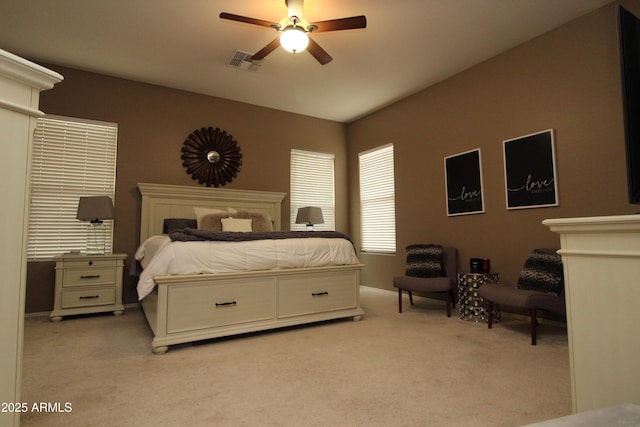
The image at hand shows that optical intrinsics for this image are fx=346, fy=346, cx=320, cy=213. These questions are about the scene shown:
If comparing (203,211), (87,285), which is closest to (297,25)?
(203,211)

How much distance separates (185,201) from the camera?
462 cm

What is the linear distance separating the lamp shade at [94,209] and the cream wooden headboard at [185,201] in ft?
1.70

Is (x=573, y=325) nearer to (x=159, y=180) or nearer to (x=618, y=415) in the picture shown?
(x=618, y=415)

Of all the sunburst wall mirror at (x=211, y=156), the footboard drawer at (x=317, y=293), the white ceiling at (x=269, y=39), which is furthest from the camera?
the sunburst wall mirror at (x=211, y=156)

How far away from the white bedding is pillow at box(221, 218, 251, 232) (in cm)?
88

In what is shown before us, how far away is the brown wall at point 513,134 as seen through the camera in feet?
9.85

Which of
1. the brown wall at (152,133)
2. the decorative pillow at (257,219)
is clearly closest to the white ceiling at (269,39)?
the brown wall at (152,133)

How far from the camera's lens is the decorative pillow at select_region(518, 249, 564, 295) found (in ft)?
9.55

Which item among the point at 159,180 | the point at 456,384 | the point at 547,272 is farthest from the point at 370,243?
the point at 456,384

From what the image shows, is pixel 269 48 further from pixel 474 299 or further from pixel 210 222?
pixel 474 299

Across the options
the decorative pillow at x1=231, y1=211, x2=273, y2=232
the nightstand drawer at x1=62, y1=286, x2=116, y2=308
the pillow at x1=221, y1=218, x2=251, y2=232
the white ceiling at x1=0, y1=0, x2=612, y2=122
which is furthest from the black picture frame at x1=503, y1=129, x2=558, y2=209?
the nightstand drawer at x1=62, y1=286, x2=116, y2=308

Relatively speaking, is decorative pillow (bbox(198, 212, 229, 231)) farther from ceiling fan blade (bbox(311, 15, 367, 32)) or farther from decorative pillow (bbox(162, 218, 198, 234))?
ceiling fan blade (bbox(311, 15, 367, 32))

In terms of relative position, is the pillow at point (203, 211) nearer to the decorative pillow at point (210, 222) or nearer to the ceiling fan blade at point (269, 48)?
the decorative pillow at point (210, 222)

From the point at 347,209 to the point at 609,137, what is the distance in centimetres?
383
